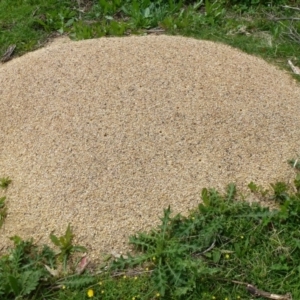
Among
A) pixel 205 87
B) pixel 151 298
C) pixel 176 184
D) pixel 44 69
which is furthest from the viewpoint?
pixel 44 69

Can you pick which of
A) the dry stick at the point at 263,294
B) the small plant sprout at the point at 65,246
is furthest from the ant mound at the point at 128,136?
the dry stick at the point at 263,294

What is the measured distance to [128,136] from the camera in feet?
11.0

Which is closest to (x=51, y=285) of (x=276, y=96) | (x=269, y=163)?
(x=269, y=163)

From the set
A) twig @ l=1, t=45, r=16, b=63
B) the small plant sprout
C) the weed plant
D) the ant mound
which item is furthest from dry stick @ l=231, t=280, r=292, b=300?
twig @ l=1, t=45, r=16, b=63

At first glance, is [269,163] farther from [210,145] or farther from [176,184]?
[176,184]

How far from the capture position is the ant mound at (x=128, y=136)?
3098 millimetres

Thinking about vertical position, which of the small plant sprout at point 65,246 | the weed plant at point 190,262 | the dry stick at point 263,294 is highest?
the small plant sprout at point 65,246

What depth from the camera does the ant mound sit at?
10.2 ft

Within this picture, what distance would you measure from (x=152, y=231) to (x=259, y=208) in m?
0.66

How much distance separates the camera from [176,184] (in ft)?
10.4

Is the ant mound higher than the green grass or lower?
higher

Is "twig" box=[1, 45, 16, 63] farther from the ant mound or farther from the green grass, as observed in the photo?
the green grass

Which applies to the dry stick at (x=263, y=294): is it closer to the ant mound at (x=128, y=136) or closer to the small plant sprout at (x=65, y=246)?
the ant mound at (x=128, y=136)

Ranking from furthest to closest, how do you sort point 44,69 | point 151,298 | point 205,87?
point 44,69, point 205,87, point 151,298
